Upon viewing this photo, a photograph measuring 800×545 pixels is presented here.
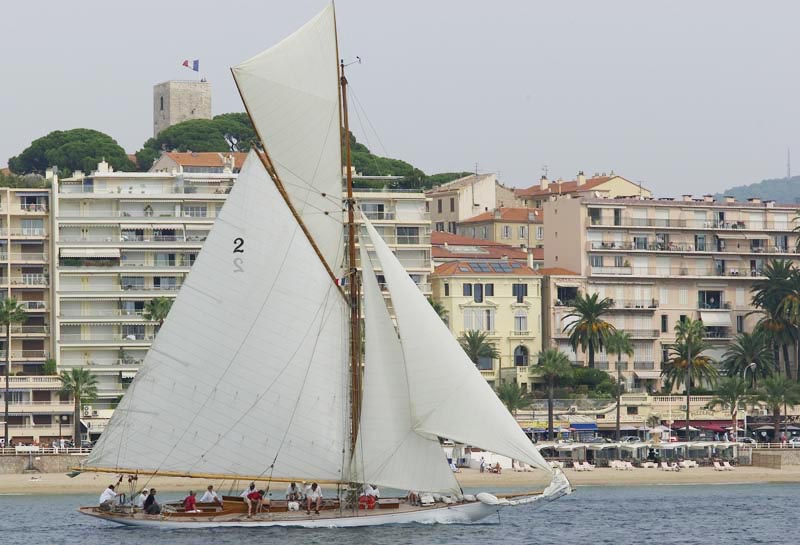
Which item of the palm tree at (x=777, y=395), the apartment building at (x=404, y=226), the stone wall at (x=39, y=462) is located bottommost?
the stone wall at (x=39, y=462)

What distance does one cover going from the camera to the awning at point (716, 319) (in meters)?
150

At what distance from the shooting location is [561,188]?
179625 mm

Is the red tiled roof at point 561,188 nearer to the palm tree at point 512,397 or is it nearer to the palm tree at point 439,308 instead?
the palm tree at point 439,308

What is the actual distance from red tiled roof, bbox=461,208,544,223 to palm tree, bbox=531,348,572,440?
98.6 ft

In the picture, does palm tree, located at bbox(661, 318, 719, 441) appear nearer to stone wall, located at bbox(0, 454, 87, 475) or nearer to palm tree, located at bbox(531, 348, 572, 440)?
palm tree, located at bbox(531, 348, 572, 440)

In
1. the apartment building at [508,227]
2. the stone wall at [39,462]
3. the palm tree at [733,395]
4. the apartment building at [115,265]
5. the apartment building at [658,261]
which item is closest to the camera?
the stone wall at [39,462]

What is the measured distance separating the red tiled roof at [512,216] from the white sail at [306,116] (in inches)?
4095

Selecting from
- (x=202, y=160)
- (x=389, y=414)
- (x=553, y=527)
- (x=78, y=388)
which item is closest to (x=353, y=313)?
(x=389, y=414)

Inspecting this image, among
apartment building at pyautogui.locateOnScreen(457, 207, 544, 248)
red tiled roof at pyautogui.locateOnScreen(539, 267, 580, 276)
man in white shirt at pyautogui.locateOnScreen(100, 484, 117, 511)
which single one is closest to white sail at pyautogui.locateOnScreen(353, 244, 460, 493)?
man in white shirt at pyautogui.locateOnScreen(100, 484, 117, 511)

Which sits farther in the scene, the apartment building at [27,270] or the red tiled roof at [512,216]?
the red tiled roof at [512,216]

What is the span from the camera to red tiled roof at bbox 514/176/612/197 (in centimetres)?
17288

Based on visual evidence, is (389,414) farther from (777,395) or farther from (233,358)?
(777,395)

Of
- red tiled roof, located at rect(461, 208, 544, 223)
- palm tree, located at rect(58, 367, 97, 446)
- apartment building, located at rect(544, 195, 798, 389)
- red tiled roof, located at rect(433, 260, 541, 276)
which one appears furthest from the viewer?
red tiled roof, located at rect(461, 208, 544, 223)

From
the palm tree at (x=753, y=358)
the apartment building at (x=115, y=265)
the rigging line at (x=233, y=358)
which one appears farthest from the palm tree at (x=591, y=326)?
the rigging line at (x=233, y=358)
